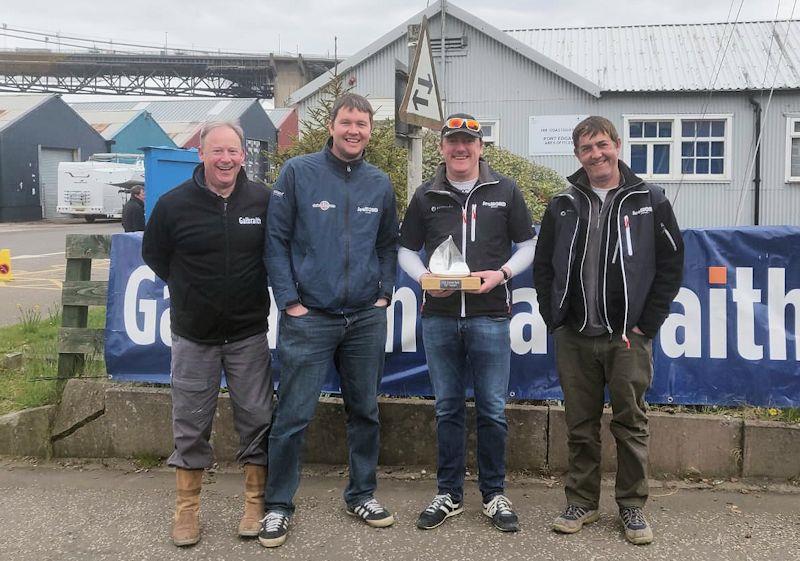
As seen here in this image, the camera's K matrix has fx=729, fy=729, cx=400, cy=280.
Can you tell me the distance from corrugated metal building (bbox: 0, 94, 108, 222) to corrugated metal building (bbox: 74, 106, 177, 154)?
223cm

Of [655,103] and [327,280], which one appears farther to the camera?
[655,103]

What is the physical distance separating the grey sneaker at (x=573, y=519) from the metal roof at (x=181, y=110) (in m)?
39.7

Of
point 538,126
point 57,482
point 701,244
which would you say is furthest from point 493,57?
point 57,482

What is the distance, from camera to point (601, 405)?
381 cm

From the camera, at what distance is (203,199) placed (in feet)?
11.9

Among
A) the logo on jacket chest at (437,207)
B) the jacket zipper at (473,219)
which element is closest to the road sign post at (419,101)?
the logo on jacket chest at (437,207)

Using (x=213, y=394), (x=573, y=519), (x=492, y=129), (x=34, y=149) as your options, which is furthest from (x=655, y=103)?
(x=34, y=149)

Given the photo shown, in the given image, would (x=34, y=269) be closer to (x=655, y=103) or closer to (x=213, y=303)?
(x=213, y=303)

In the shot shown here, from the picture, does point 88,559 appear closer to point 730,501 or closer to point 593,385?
point 593,385

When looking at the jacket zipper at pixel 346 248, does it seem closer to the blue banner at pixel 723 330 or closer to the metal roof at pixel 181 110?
the blue banner at pixel 723 330

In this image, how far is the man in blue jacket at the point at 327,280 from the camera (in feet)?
11.9

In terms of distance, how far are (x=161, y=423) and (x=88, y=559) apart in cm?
138

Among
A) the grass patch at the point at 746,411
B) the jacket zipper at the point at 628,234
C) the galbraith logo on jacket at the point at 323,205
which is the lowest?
the grass patch at the point at 746,411

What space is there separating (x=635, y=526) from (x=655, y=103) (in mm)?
16176
